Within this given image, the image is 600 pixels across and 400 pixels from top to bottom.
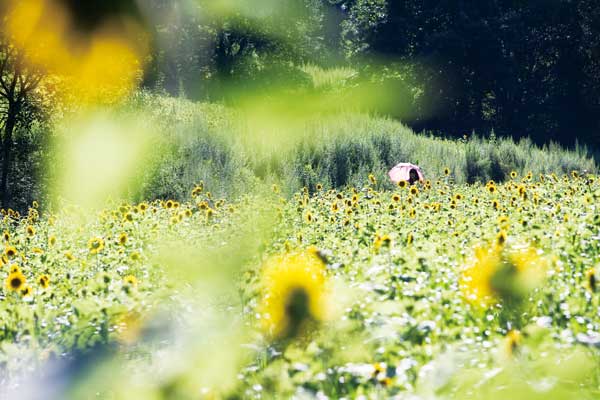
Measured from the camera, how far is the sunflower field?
2.40 m

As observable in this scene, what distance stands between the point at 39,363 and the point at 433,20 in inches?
958

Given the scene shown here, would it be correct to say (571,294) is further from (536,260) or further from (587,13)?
(587,13)

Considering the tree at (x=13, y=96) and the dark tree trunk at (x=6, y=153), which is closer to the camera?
the dark tree trunk at (x=6, y=153)

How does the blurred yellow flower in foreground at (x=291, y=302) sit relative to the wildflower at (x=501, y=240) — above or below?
below

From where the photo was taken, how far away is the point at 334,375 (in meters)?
2.52

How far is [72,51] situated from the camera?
15.4 meters

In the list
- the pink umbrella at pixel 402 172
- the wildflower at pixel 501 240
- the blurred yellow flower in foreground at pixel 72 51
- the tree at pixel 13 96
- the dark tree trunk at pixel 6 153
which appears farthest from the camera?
the blurred yellow flower in foreground at pixel 72 51

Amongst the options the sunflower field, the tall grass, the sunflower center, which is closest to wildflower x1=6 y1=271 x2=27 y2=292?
the sunflower field

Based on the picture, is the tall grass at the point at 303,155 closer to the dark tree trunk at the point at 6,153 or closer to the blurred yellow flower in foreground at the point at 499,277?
the dark tree trunk at the point at 6,153

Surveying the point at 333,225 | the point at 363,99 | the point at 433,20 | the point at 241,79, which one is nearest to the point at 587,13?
the point at 433,20

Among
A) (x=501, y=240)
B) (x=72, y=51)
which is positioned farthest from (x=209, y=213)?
(x=72, y=51)

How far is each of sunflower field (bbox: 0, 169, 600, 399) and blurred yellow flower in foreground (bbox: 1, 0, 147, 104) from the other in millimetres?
9753

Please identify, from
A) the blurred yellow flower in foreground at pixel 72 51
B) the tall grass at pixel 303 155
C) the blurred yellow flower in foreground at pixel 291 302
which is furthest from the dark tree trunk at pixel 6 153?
the blurred yellow flower in foreground at pixel 291 302

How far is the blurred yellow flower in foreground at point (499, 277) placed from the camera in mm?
3123
